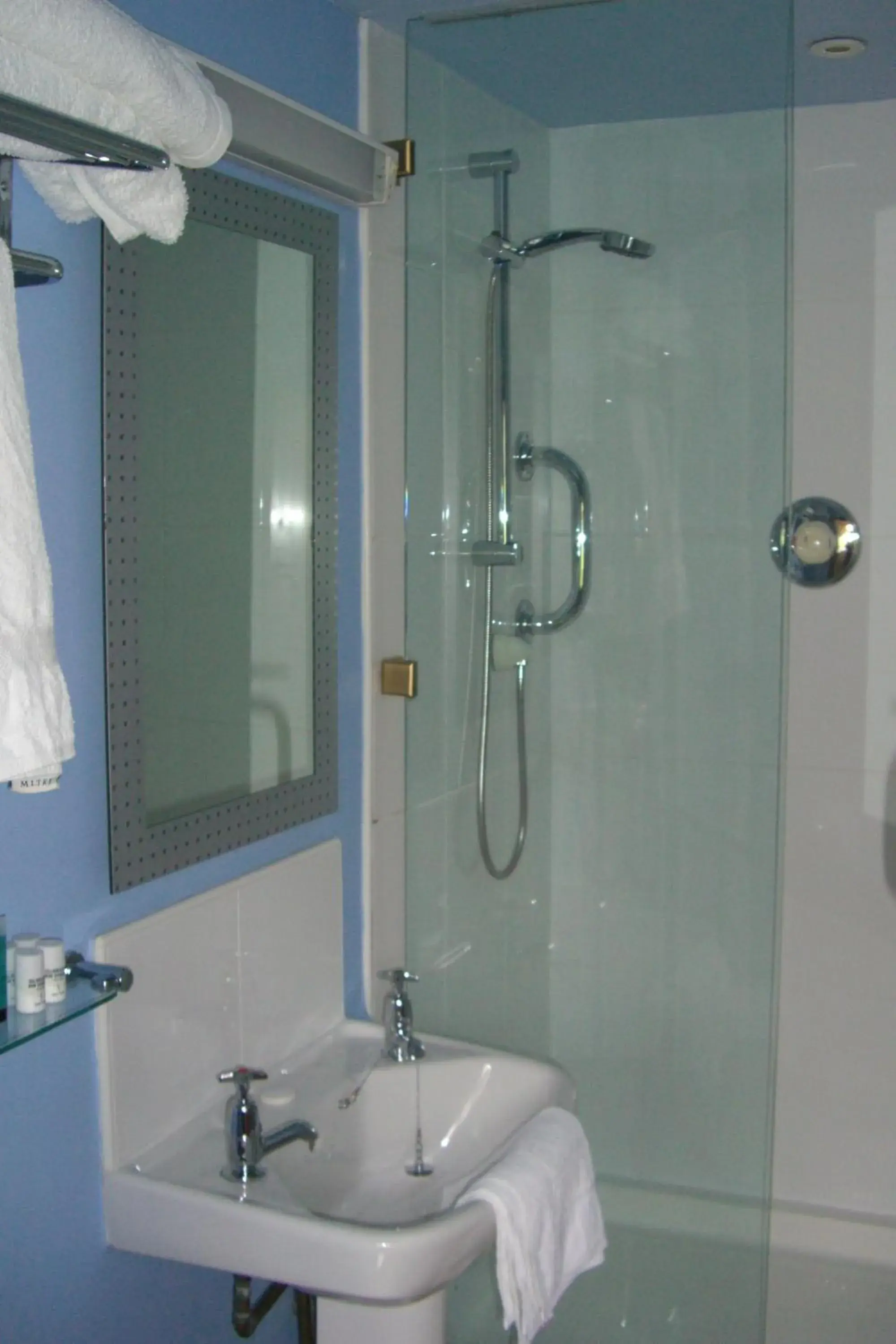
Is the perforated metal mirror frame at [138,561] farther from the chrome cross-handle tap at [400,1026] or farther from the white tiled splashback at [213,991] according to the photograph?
the chrome cross-handle tap at [400,1026]

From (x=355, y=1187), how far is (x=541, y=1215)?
322 mm

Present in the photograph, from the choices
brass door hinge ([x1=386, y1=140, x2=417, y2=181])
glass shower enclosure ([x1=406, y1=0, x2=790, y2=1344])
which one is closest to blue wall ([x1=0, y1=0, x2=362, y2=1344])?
brass door hinge ([x1=386, y1=140, x2=417, y2=181])

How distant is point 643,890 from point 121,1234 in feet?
3.34

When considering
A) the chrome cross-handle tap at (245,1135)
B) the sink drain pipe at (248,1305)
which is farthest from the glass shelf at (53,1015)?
the sink drain pipe at (248,1305)

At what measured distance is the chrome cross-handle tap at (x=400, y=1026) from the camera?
1987 millimetres

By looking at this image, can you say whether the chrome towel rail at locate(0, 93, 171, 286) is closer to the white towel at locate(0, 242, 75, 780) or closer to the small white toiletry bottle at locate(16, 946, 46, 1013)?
the white towel at locate(0, 242, 75, 780)

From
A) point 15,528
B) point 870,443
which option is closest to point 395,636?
point 870,443

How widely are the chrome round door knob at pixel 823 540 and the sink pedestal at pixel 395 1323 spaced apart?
56.9 inches

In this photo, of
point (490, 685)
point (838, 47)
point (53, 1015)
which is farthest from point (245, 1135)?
point (838, 47)

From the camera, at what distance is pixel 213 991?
71.1 inches

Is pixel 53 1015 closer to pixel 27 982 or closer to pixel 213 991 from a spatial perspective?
pixel 27 982

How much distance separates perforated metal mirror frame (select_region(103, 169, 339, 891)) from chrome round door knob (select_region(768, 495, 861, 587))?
0.94 m

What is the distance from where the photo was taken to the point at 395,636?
88.7 inches

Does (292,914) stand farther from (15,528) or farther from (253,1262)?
(15,528)
